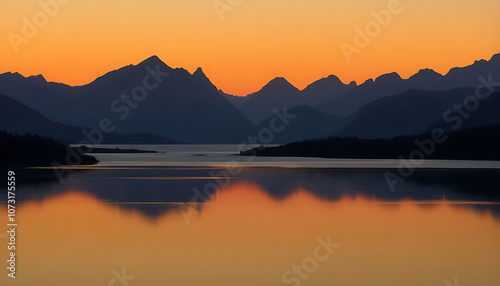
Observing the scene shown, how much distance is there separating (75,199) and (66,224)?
1183 centimetres

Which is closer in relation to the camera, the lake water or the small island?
the lake water

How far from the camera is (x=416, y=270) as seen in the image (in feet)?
70.8

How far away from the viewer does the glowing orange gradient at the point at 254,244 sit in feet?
68.5

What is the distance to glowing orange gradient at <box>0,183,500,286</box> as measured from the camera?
68.5 feet

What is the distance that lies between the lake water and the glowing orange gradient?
4cm

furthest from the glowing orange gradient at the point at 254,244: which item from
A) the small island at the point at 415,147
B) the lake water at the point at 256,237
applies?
the small island at the point at 415,147

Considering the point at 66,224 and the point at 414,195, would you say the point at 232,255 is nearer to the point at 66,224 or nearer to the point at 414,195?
the point at 66,224

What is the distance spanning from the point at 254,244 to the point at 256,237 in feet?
5.49

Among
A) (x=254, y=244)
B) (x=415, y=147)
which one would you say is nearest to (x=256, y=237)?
(x=254, y=244)

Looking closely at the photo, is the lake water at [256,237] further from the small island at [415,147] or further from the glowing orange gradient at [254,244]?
the small island at [415,147]

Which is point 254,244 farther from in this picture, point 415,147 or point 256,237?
point 415,147

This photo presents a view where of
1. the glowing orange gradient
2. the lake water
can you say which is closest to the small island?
the lake water

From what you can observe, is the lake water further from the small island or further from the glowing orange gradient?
the small island

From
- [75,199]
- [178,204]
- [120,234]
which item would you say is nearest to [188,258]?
[120,234]
